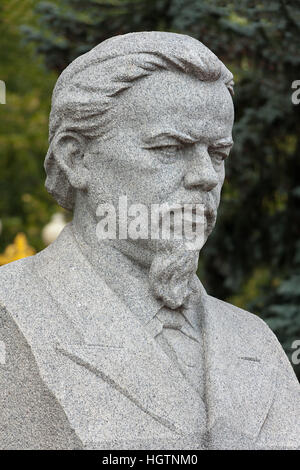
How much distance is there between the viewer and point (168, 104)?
4.66 meters

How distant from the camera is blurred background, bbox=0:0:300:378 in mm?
7594

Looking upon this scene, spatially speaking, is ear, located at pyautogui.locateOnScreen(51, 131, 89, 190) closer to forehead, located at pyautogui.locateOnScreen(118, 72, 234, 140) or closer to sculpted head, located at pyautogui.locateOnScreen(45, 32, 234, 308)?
sculpted head, located at pyautogui.locateOnScreen(45, 32, 234, 308)

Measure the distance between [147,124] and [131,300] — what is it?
0.83 metres

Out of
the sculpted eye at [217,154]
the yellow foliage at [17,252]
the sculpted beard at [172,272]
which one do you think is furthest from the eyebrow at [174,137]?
the yellow foliage at [17,252]

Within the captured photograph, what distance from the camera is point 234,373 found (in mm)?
4875

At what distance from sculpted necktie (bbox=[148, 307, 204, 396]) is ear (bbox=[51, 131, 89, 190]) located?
737mm

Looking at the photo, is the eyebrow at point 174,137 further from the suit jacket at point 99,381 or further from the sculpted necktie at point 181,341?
the sculpted necktie at point 181,341

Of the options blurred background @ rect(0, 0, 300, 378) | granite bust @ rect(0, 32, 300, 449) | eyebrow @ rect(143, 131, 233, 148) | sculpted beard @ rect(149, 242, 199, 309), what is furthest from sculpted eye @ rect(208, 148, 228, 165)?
blurred background @ rect(0, 0, 300, 378)

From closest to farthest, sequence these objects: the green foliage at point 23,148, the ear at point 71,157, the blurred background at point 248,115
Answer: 1. the ear at point 71,157
2. the blurred background at point 248,115
3. the green foliage at point 23,148

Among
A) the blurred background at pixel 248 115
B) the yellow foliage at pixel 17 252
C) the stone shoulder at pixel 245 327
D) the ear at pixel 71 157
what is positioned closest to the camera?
the ear at pixel 71 157

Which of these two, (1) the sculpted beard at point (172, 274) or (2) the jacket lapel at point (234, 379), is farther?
(1) the sculpted beard at point (172, 274)

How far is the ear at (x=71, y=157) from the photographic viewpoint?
4867mm

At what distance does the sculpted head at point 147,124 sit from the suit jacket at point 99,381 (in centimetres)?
35
